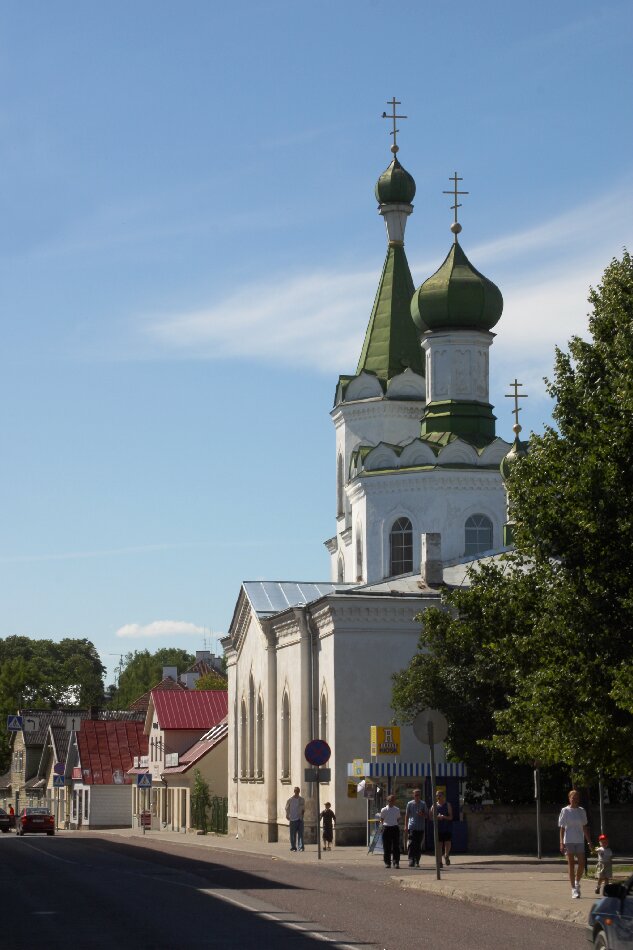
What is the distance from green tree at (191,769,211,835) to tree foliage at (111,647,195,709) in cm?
8783

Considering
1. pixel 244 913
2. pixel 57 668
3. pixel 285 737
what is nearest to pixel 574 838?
pixel 244 913

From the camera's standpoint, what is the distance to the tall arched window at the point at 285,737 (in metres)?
47.1

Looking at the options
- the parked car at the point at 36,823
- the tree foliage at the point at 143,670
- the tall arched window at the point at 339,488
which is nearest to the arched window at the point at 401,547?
the tall arched window at the point at 339,488

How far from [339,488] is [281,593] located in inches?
289

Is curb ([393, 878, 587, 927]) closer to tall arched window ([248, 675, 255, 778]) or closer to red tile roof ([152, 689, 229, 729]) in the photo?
tall arched window ([248, 675, 255, 778])

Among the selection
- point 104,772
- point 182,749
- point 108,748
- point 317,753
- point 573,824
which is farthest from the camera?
point 108,748

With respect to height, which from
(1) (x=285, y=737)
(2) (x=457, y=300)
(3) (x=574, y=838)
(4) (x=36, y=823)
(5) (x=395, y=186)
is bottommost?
(4) (x=36, y=823)

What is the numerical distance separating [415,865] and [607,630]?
7.35 metres

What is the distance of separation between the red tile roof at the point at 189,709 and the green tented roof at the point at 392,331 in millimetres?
22894

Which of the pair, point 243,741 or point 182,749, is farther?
point 182,749

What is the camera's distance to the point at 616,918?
12609 millimetres

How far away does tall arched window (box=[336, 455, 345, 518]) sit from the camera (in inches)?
2258

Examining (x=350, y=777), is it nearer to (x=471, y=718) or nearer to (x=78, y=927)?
(x=471, y=718)

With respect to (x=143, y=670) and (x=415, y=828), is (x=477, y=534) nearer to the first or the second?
(x=415, y=828)
